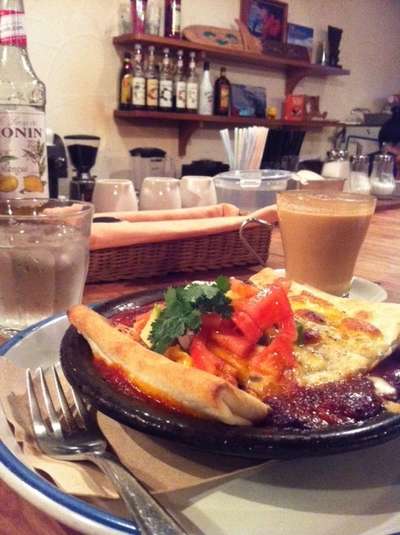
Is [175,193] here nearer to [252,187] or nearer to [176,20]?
[252,187]

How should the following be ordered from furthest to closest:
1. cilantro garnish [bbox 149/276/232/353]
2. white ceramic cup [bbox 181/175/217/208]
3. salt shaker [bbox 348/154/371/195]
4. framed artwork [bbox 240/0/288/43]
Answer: framed artwork [bbox 240/0/288/43] → salt shaker [bbox 348/154/371/195] → white ceramic cup [bbox 181/175/217/208] → cilantro garnish [bbox 149/276/232/353]

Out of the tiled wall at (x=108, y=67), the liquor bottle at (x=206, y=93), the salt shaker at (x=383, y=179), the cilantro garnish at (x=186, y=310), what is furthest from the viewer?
the liquor bottle at (x=206, y=93)

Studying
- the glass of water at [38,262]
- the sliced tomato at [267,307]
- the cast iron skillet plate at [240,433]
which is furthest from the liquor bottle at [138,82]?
the cast iron skillet plate at [240,433]

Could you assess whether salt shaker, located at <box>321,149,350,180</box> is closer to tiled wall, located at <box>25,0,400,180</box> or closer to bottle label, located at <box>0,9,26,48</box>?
tiled wall, located at <box>25,0,400,180</box>

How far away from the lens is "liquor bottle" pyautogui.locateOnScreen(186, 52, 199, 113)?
126 inches

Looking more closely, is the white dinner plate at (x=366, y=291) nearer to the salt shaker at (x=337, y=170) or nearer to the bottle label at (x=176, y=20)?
the salt shaker at (x=337, y=170)

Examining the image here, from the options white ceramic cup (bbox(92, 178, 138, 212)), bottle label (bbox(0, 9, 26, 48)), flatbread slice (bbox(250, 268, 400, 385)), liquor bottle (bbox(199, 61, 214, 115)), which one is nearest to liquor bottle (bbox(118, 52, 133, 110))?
liquor bottle (bbox(199, 61, 214, 115))

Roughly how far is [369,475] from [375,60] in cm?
531

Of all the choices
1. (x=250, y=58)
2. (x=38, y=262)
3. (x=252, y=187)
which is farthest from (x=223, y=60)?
(x=38, y=262)

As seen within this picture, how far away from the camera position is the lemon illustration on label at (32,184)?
103 centimetres

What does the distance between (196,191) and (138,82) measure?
182cm

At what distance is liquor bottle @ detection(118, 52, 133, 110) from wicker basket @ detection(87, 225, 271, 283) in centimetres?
221

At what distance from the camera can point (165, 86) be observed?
3.09 meters

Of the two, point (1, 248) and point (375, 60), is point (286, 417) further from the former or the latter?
point (375, 60)
